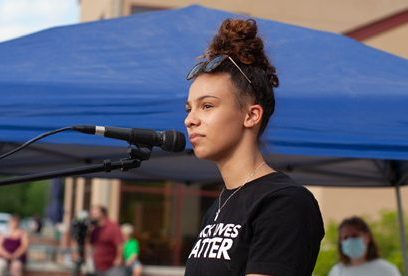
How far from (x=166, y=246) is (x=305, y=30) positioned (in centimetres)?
1304

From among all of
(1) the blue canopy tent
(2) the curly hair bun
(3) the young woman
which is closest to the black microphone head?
(3) the young woman

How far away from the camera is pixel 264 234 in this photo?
90.7 inches

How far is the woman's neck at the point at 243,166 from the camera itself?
2.53 m

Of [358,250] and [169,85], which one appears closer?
[169,85]

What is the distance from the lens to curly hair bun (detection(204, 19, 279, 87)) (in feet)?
8.43

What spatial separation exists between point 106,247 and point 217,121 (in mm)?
8817

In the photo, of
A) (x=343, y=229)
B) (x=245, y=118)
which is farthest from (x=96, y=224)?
(x=245, y=118)

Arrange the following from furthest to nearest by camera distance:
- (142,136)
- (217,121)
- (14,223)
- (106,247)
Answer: (14,223), (106,247), (142,136), (217,121)

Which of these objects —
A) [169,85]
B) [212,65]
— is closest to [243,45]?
[212,65]

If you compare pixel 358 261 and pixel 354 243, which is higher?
pixel 354 243

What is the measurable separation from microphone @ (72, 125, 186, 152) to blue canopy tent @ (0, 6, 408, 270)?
1108 millimetres

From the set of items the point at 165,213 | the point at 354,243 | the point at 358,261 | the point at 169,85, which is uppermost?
the point at 165,213

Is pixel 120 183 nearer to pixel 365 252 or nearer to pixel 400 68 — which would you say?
pixel 365 252

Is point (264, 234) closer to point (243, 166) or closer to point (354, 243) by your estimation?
point (243, 166)
